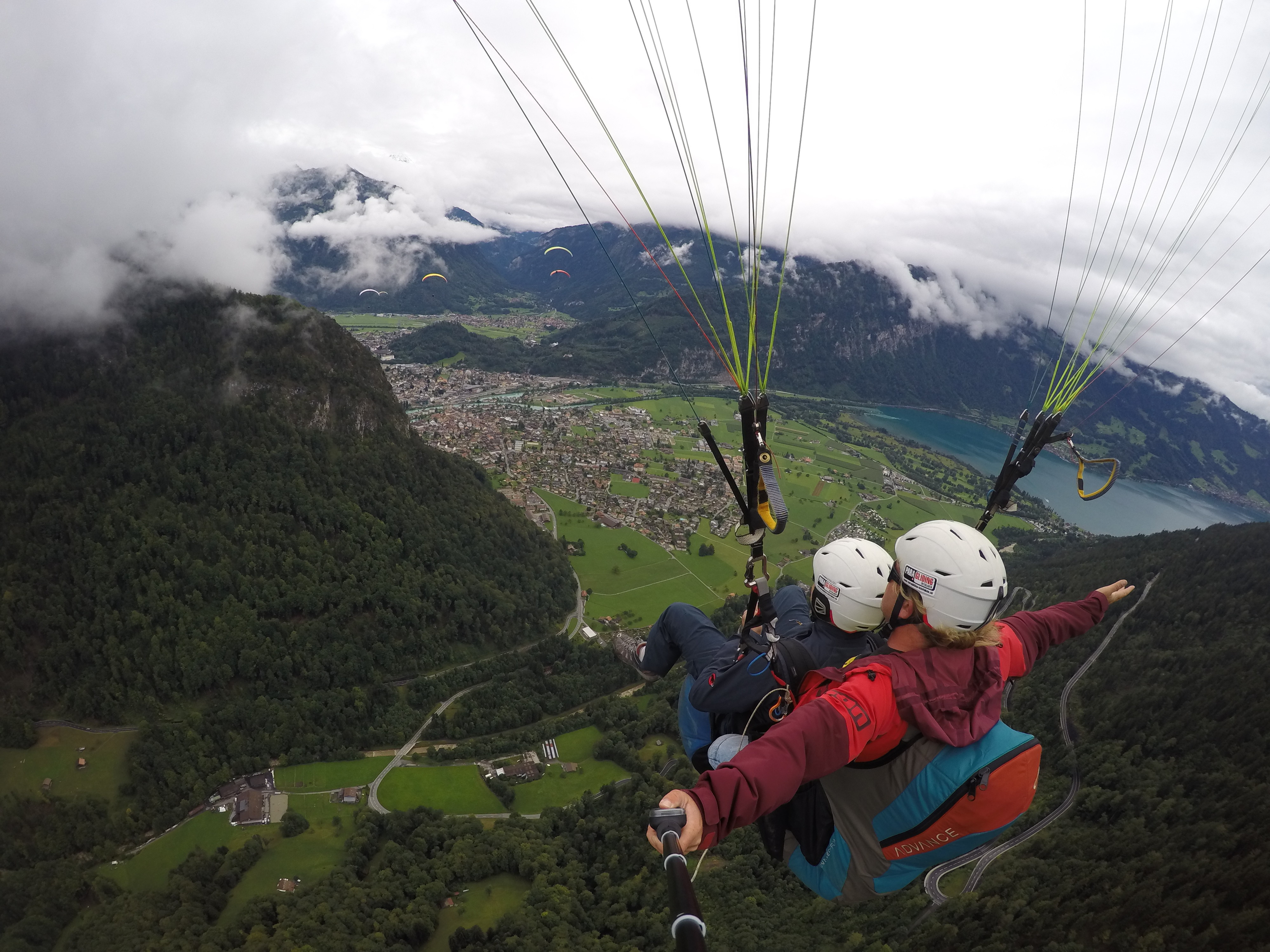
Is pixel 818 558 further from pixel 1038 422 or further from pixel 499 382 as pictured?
pixel 499 382

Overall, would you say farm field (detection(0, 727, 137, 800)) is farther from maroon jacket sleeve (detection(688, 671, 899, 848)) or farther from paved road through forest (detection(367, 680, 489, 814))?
maroon jacket sleeve (detection(688, 671, 899, 848))

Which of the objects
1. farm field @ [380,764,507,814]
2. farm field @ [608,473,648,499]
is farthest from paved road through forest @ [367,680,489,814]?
farm field @ [608,473,648,499]

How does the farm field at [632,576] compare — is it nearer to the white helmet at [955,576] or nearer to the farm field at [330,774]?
the farm field at [330,774]

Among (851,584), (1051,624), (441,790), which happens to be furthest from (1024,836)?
(851,584)

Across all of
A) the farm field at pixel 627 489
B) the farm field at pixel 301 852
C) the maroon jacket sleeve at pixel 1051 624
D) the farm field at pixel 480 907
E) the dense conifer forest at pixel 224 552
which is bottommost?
the farm field at pixel 301 852

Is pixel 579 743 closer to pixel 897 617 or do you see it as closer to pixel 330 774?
pixel 330 774

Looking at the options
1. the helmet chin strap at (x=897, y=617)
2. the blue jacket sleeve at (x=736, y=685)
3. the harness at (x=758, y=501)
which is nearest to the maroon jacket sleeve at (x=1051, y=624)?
the helmet chin strap at (x=897, y=617)

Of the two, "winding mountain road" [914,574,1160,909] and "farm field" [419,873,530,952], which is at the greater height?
"winding mountain road" [914,574,1160,909]
